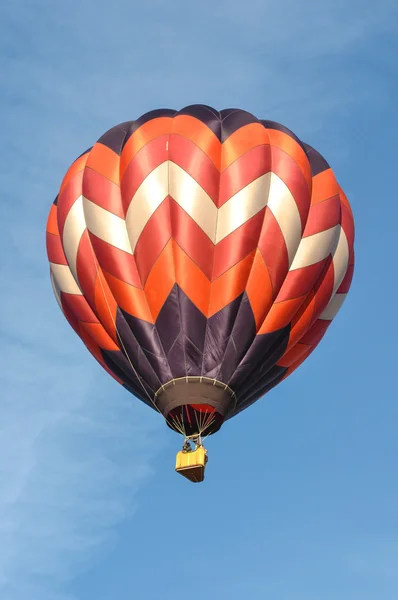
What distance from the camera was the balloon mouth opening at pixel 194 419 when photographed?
2205 cm

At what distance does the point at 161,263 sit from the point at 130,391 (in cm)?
241

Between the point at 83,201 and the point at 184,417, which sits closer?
the point at 184,417

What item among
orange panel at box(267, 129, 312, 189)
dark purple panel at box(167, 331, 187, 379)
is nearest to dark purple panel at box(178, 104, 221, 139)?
orange panel at box(267, 129, 312, 189)

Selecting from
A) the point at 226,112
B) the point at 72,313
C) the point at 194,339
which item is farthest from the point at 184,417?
the point at 226,112

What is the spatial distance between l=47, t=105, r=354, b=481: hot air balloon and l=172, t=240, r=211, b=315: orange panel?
2 cm

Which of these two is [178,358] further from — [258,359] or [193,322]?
[258,359]

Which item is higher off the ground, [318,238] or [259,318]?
[318,238]

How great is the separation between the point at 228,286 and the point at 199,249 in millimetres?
721

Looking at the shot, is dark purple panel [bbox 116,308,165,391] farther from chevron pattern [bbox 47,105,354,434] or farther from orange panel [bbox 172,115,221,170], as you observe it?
orange panel [bbox 172,115,221,170]

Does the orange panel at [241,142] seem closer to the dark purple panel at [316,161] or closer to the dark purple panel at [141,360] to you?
the dark purple panel at [316,161]

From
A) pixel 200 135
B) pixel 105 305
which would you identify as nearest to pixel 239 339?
pixel 105 305

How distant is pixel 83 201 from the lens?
933 inches

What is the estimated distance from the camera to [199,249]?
74.2 feet

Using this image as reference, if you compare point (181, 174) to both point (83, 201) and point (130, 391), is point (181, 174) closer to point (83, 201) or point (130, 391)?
point (83, 201)
